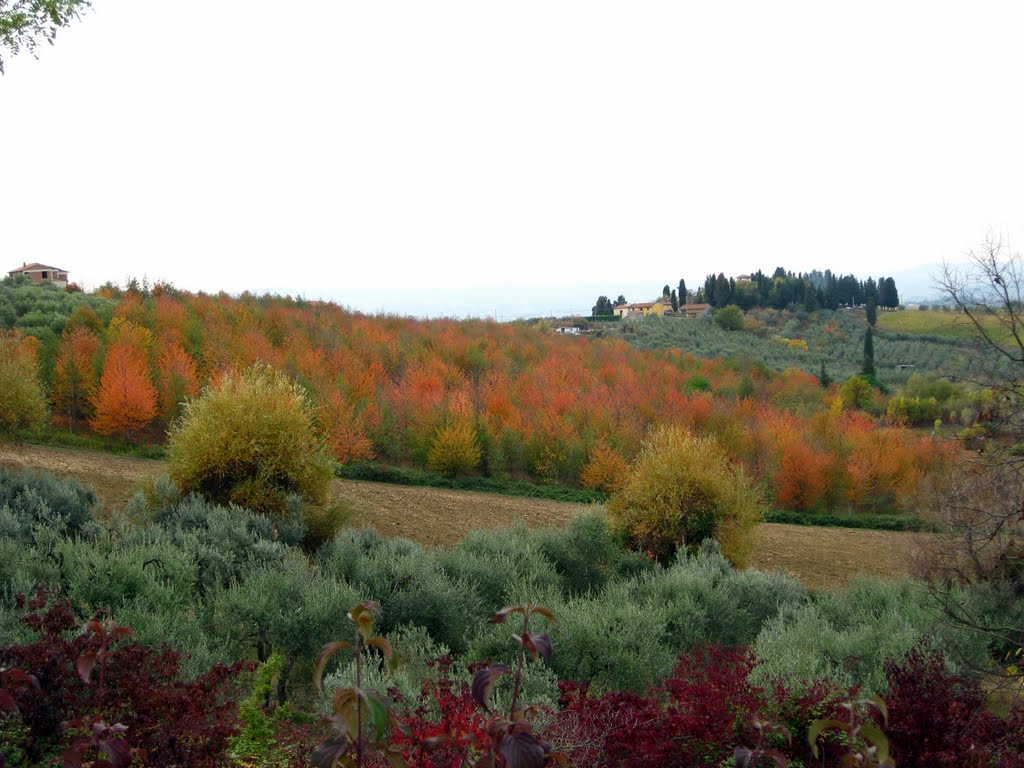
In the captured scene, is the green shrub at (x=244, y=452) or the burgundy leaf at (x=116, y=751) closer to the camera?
the burgundy leaf at (x=116, y=751)

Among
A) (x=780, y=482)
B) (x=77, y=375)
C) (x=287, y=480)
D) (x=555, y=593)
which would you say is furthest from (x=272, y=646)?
(x=780, y=482)

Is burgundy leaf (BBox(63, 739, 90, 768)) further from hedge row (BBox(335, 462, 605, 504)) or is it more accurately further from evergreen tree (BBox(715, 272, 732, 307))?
evergreen tree (BBox(715, 272, 732, 307))

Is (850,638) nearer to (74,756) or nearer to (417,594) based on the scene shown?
(417,594)

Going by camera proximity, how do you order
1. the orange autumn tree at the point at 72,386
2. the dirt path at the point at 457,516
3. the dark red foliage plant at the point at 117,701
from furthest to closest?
the orange autumn tree at the point at 72,386, the dirt path at the point at 457,516, the dark red foliage plant at the point at 117,701

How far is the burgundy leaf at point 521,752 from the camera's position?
88.1 inches

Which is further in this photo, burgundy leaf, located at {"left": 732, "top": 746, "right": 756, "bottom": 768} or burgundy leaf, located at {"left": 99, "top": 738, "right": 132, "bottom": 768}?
burgundy leaf, located at {"left": 732, "top": 746, "right": 756, "bottom": 768}

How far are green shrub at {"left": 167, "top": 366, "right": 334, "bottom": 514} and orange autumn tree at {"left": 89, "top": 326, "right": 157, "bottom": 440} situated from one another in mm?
11627

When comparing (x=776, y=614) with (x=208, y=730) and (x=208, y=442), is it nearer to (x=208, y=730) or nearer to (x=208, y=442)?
(x=208, y=730)

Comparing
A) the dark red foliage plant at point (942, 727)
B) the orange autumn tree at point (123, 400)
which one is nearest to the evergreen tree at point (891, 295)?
the orange autumn tree at point (123, 400)

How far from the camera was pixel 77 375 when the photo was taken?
90.2 feet

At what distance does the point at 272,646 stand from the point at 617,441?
2504 centimetres

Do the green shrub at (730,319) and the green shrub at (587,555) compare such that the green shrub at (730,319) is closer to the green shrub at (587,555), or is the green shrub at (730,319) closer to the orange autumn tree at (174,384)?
the orange autumn tree at (174,384)

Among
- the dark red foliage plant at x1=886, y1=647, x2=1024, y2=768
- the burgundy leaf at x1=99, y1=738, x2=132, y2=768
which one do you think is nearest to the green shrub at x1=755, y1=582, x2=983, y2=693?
the dark red foliage plant at x1=886, y1=647, x2=1024, y2=768

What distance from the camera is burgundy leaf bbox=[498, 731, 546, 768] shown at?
2.24 m
